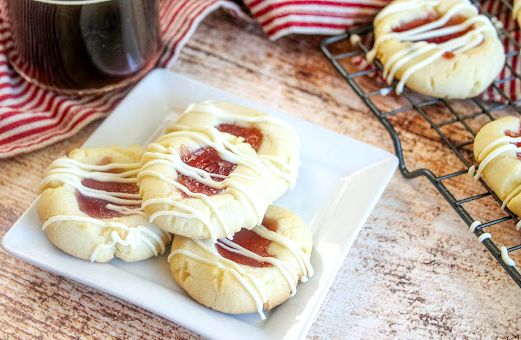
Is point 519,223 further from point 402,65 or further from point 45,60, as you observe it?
point 45,60

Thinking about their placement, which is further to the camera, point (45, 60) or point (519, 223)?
point (45, 60)

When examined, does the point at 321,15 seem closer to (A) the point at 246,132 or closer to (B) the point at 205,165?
(A) the point at 246,132

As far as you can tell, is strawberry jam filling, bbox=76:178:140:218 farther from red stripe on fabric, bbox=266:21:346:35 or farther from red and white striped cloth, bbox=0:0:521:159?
red stripe on fabric, bbox=266:21:346:35

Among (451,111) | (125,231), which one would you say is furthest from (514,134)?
(125,231)

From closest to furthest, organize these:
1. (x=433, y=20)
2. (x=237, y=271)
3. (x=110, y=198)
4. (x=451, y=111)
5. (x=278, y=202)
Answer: (x=237, y=271) < (x=110, y=198) < (x=278, y=202) < (x=451, y=111) < (x=433, y=20)

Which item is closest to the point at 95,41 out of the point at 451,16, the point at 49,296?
the point at 49,296

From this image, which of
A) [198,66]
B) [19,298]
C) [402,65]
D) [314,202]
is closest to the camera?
[19,298]

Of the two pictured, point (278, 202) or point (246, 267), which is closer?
point (246, 267)
